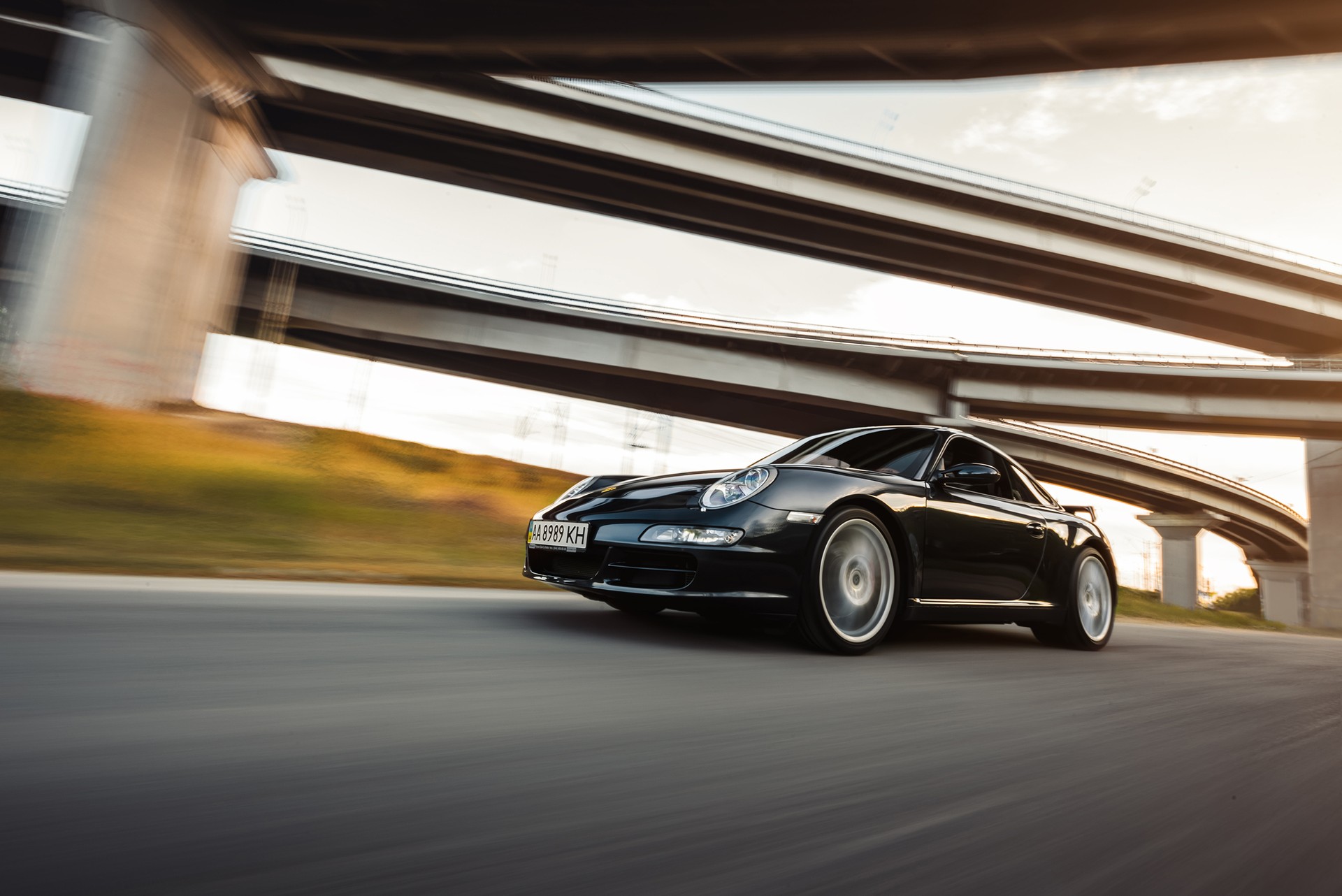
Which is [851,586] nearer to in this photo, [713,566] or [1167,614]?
[713,566]

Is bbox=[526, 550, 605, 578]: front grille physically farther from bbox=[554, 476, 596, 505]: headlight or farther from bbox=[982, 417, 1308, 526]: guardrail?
bbox=[982, 417, 1308, 526]: guardrail

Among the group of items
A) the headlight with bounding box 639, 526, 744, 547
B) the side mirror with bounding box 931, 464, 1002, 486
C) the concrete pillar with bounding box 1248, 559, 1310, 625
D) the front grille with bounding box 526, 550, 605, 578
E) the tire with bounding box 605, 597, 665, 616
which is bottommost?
the tire with bounding box 605, 597, 665, 616

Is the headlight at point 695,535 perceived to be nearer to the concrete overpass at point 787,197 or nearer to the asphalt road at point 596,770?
the asphalt road at point 596,770

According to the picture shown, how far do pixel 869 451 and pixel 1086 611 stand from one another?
87.7 inches

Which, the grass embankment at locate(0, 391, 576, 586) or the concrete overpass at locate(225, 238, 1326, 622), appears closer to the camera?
the grass embankment at locate(0, 391, 576, 586)

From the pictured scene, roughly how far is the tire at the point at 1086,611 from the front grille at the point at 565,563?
3168 millimetres

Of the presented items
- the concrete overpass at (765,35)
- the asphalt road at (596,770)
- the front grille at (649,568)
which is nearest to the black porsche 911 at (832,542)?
the front grille at (649,568)

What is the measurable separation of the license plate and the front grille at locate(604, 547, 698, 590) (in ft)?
0.76

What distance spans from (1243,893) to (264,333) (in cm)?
3598

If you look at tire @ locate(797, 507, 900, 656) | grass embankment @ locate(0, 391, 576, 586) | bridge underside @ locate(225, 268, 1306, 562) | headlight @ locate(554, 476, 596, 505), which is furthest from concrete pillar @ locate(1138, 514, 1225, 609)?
headlight @ locate(554, 476, 596, 505)

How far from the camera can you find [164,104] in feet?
54.2

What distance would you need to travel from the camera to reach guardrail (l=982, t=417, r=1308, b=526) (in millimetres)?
36125

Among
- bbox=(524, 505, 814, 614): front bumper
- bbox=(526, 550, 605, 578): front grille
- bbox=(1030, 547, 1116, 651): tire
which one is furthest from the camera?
bbox=(1030, 547, 1116, 651): tire

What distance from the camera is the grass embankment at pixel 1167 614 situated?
13242mm
